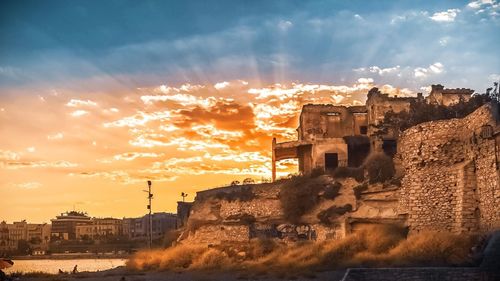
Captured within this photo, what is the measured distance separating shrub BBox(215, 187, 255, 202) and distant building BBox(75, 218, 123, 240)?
144m

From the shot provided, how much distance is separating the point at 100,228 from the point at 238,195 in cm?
15653

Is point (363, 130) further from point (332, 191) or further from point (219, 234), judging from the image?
point (219, 234)

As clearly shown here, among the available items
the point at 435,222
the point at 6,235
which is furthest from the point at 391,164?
the point at 6,235

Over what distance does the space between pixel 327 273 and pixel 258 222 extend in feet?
41.4

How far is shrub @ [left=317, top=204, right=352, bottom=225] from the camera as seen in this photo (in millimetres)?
34438

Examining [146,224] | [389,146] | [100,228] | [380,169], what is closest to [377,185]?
[380,169]

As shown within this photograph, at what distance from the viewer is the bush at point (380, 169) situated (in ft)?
109

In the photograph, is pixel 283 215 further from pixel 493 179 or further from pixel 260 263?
pixel 493 179

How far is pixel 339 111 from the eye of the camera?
50.2 meters

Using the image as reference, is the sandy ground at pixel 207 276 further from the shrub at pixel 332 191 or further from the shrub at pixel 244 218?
the shrub at pixel 332 191

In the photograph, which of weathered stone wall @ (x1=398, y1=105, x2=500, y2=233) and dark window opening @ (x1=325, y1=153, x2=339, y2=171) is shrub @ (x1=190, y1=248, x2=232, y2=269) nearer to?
dark window opening @ (x1=325, y1=153, x2=339, y2=171)

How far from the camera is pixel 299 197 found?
122 ft

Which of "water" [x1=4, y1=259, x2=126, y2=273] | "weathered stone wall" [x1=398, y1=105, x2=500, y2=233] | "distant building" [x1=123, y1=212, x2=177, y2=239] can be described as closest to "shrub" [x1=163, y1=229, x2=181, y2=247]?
"water" [x1=4, y1=259, x2=126, y2=273]

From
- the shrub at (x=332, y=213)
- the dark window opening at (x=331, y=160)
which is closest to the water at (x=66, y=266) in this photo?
the dark window opening at (x=331, y=160)
